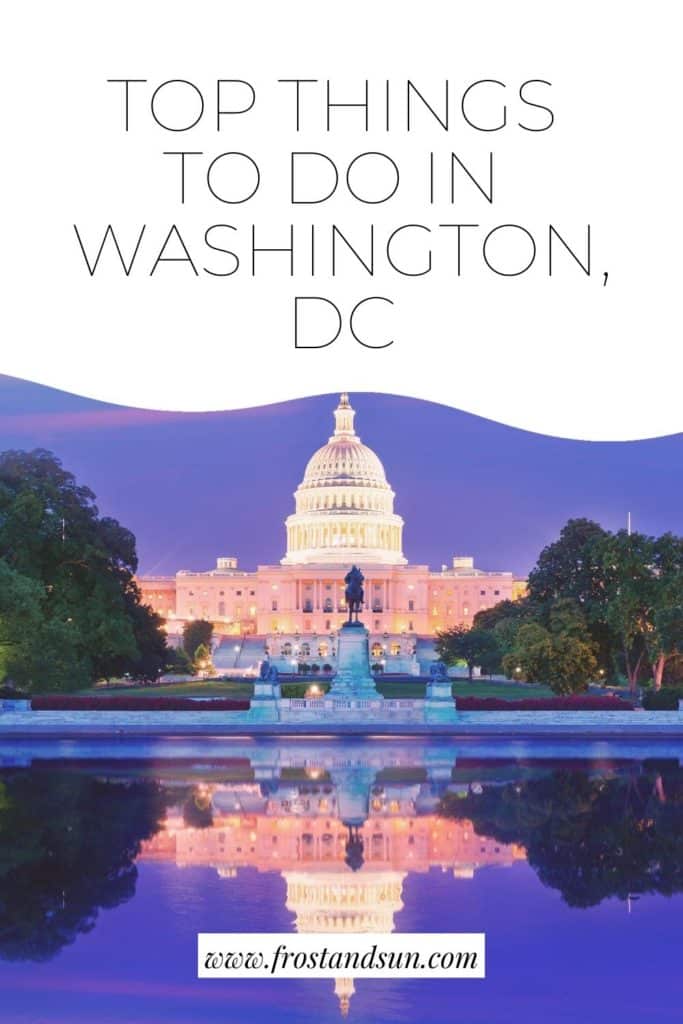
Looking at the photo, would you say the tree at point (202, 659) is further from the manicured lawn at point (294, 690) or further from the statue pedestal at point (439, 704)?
the statue pedestal at point (439, 704)

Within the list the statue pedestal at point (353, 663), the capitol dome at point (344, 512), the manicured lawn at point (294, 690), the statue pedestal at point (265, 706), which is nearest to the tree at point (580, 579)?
the manicured lawn at point (294, 690)

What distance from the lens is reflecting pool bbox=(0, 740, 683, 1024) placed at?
16.1 meters

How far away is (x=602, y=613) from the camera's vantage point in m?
63.6

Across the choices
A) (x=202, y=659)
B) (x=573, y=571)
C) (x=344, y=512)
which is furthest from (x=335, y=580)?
(x=573, y=571)

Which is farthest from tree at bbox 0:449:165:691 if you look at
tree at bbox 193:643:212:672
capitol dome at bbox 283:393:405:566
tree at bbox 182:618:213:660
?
capitol dome at bbox 283:393:405:566

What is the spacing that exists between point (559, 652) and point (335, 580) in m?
104

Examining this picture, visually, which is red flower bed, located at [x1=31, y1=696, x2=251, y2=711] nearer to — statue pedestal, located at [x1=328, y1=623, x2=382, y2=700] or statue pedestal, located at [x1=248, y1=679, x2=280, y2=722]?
statue pedestal, located at [x1=248, y1=679, x2=280, y2=722]

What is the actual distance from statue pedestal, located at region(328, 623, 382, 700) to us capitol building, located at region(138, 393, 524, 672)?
3967 inches

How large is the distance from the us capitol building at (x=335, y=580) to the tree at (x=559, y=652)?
94.5 metres

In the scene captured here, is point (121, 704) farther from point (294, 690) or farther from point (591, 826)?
point (591, 826)

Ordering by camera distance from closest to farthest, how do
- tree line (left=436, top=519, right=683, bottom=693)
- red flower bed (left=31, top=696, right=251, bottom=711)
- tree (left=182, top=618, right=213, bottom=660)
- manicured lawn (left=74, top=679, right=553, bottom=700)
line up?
red flower bed (left=31, top=696, right=251, bottom=711) < tree line (left=436, top=519, right=683, bottom=693) < manicured lawn (left=74, top=679, right=553, bottom=700) < tree (left=182, top=618, right=213, bottom=660)

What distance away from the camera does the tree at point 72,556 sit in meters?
63.3

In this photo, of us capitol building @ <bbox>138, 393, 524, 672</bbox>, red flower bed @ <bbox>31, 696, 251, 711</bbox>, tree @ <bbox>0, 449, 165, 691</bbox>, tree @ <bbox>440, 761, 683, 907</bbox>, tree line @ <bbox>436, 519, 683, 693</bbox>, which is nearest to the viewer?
tree @ <bbox>440, 761, 683, 907</bbox>

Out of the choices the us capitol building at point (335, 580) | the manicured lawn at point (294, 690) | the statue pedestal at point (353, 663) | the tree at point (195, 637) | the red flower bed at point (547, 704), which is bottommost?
the red flower bed at point (547, 704)
